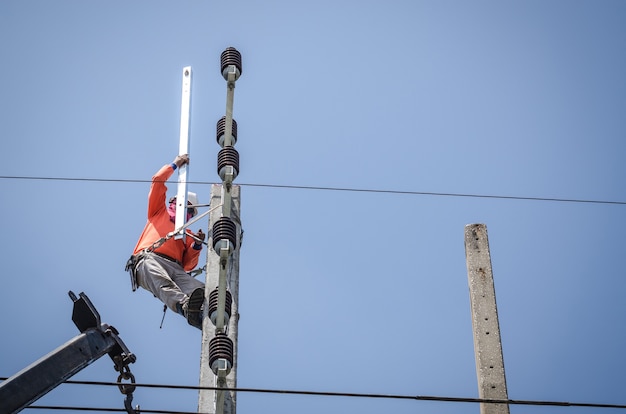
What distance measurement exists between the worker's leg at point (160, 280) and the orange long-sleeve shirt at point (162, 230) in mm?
146

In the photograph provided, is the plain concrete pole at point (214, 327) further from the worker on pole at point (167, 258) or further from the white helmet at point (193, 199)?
the white helmet at point (193, 199)

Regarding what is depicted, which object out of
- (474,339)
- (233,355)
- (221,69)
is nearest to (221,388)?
(233,355)

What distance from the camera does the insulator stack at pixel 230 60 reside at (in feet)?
26.3

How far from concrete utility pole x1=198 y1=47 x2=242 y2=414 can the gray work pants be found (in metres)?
0.70

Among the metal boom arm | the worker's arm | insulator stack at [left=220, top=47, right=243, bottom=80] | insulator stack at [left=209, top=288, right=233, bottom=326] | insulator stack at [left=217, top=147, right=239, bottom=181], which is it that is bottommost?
the metal boom arm

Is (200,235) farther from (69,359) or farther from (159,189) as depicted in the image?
(69,359)

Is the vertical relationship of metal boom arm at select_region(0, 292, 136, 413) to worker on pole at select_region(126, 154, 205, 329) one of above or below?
below

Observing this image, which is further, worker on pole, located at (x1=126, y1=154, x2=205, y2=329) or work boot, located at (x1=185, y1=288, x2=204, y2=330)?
worker on pole, located at (x1=126, y1=154, x2=205, y2=329)

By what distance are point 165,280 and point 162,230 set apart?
754 millimetres

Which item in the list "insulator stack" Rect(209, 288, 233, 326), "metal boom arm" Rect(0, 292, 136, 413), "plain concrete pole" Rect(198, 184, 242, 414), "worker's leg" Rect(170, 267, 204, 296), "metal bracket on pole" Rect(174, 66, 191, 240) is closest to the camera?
"metal boom arm" Rect(0, 292, 136, 413)

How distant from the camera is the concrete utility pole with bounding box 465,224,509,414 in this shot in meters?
7.44

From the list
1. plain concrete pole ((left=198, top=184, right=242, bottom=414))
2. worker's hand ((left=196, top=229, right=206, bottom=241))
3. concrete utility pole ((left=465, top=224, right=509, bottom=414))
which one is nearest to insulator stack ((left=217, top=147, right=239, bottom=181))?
plain concrete pole ((left=198, top=184, right=242, bottom=414))

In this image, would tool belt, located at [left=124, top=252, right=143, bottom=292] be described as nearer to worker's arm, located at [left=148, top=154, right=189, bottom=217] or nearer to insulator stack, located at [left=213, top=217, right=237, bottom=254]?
worker's arm, located at [left=148, top=154, right=189, bottom=217]

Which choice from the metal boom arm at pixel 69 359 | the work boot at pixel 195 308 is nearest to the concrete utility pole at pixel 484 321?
the work boot at pixel 195 308
